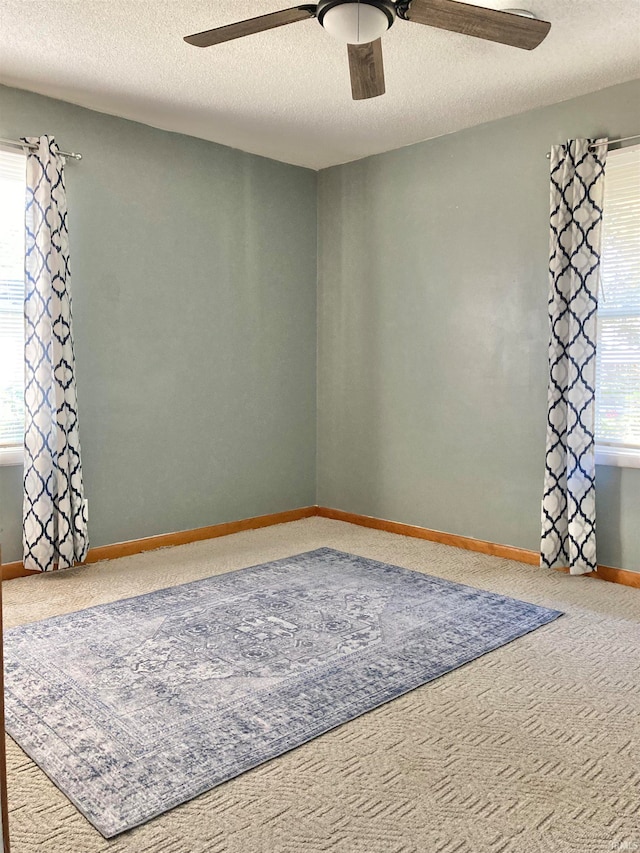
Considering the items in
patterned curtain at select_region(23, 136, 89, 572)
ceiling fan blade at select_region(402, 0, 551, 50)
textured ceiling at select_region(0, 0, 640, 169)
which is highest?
textured ceiling at select_region(0, 0, 640, 169)

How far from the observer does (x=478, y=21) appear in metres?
2.29

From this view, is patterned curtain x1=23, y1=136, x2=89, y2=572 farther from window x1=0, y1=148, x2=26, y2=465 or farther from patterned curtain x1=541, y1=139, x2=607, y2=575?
patterned curtain x1=541, y1=139, x2=607, y2=575

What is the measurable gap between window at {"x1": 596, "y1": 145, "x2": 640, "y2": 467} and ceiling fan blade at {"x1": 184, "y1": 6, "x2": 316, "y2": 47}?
1.96 meters

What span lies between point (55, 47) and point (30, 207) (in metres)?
0.78

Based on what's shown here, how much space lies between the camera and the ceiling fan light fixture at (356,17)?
89.0 inches

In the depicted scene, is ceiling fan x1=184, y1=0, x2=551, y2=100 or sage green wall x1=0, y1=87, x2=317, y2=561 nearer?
ceiling fan x1=184, y1=0, x2=551, y2=100

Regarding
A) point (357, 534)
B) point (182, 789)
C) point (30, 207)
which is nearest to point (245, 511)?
point (357, 534)

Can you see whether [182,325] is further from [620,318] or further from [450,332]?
[620,318]

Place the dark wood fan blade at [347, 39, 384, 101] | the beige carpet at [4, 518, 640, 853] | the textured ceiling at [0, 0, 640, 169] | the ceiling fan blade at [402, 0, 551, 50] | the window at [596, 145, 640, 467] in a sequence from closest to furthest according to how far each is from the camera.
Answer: the beige carpet at [4, 518, 640, 853], the ceiling fan blade at [402, 0, 551, 50], the dark wood fan blade at [347, 39, 384, 101], the textured ceiling at [0, 0, 640, 169], the window at [596, 145, 640, 467]

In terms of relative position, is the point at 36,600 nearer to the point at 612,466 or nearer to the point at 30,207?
the point at 30,207

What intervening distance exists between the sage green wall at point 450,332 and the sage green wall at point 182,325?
331mm

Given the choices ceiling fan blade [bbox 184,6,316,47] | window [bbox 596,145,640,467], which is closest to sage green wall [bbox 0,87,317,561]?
ceiling fan blade [bbox 184,6,316,47]

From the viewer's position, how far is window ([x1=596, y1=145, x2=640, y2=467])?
3.47 metres

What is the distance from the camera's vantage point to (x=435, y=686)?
240 cm
